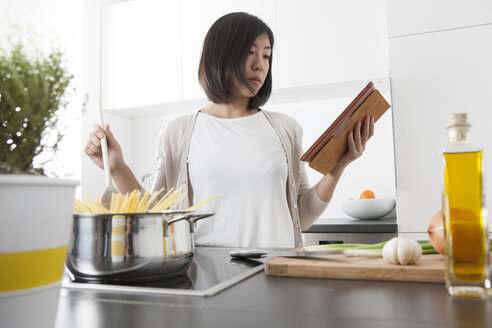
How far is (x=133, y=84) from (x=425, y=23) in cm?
194

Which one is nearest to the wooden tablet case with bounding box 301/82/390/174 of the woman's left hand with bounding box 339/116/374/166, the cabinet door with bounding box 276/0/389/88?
the woman's left hand with bounding box 339/116/374/166

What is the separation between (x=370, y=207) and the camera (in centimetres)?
254

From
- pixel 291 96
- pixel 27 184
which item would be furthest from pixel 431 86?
pixel 27 184

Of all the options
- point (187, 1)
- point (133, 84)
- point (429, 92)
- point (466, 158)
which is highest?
point (187, 1)

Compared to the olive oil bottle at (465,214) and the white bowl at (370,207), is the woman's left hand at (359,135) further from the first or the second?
the white bowl at (370,207)

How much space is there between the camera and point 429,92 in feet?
7.22

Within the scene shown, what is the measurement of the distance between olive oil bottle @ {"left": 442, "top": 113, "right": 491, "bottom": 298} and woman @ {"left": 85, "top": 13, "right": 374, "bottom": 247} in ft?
2.84

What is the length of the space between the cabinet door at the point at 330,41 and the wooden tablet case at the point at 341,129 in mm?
1361

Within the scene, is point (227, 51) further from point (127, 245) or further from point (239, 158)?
point (127, 245)

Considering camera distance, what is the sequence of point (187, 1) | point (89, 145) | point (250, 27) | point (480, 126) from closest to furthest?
point (89, 145)
point (250, 27)
point (480, 126)
point (187, 1)

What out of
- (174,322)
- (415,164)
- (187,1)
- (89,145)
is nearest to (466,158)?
(174,322)

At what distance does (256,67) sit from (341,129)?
45 cm

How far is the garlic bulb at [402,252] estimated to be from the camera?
2.27 feet

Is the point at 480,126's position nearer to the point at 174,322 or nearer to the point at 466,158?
the point at 466,158
